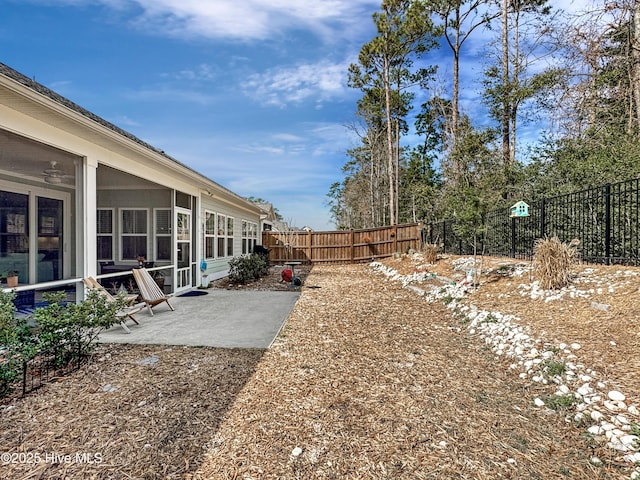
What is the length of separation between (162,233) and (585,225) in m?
9.44

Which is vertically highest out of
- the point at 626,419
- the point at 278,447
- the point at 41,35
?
the point at 41,35

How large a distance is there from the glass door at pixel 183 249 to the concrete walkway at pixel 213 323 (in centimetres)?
78

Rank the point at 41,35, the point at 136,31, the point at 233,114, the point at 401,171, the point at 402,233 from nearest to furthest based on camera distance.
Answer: the point at 41,35 → the point at 136,31 → the point at 233,114 → the point at 402,233 → the point at 401,171

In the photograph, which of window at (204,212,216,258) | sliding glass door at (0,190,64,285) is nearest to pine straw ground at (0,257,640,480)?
sliding glass door at (0,190,64,285)

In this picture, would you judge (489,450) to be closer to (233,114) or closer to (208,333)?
(208,333)

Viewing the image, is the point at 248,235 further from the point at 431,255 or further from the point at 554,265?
the point at 554,265

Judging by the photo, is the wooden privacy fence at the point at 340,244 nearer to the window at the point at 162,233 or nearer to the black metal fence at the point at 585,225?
the black metal fence at the point at 585,225

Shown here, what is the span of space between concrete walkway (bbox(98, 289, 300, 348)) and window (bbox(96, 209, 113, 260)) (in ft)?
7.32

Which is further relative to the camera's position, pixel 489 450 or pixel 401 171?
pixel 401 171

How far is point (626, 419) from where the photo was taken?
224cm

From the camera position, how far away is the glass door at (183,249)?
26.0ft

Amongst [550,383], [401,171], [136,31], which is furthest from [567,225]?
[401,171]

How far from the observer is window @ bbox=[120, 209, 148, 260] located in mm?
8164

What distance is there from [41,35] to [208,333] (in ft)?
23.5
